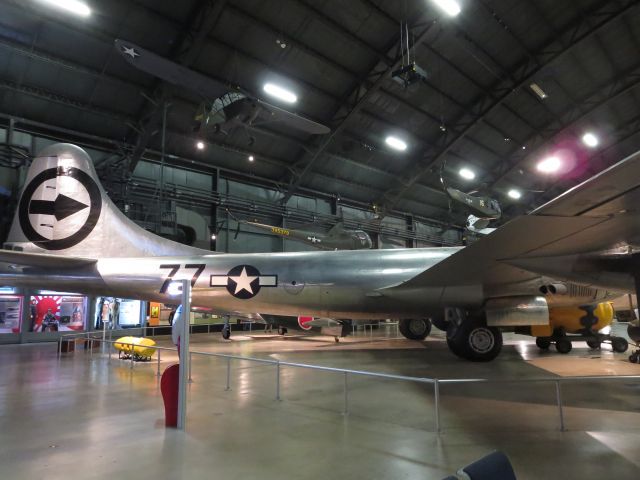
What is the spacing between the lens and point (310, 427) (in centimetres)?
467

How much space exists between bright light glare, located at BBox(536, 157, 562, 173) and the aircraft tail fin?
1180 inches

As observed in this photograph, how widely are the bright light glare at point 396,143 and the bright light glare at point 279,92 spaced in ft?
26.4

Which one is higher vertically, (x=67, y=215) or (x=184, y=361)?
(x=67, y=215)

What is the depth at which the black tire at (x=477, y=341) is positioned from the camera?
30.3 feet

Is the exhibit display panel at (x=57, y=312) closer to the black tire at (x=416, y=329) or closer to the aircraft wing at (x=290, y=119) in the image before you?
the aircraft wing at (x=290, y=119)

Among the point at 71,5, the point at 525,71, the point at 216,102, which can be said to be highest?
the point at 525,71

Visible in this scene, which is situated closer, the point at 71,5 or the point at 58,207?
the point at 58,207

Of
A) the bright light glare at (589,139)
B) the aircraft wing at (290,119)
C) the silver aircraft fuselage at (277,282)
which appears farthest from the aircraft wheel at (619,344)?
the bright light glare at (589,139)

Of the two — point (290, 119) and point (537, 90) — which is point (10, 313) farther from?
point (537, 90)

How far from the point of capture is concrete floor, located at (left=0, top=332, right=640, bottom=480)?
3.50m

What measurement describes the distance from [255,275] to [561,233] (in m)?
6.76

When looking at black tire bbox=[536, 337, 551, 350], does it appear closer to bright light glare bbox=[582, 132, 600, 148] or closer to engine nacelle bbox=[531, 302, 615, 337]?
engine nacelle bbox=[531, 302, 615, 337]

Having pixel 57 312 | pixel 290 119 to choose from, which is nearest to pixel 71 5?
pixel 290 119

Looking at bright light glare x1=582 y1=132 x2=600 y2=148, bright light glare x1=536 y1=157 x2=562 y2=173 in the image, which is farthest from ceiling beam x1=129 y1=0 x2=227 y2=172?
bright light glare x1=582 y1=132 x2=600 y2=148
